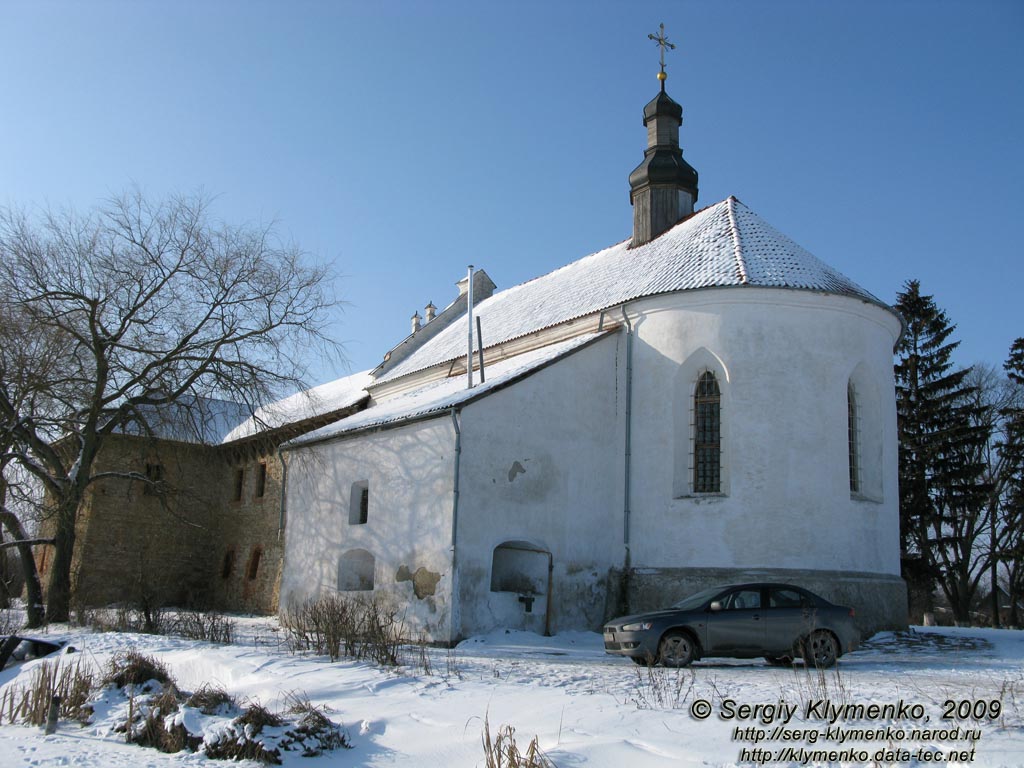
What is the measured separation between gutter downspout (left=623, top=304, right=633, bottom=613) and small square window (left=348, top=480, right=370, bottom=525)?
5.81 metres

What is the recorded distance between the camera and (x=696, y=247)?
22625 mm

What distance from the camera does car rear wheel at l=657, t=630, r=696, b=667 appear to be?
44.7ft

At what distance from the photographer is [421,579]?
61.6 ft

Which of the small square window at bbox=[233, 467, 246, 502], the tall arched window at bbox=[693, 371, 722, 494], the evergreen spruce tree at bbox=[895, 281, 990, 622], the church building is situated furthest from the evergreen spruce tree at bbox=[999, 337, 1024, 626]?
the small square window at bbox=[233, 467, 246, 502]

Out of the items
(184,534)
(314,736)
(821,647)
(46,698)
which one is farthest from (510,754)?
(184,534)

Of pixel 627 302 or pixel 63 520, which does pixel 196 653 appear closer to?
pixel 63 520

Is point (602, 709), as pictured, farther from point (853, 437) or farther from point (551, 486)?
point (853, 437)

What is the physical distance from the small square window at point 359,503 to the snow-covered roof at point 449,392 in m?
1.31

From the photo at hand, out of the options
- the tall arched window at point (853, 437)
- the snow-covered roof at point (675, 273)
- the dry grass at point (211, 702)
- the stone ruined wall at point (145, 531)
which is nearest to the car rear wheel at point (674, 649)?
the dry grass at point (211, 702)

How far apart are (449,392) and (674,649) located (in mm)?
10467

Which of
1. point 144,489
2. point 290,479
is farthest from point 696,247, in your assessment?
point 144,489

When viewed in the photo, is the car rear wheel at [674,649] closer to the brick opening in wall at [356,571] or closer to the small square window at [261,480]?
the brick opening in wall at [356,571]

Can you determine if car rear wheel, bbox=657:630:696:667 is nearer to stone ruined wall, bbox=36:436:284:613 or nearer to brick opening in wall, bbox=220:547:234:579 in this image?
stone ruined wall, bbox=36:436:284:613

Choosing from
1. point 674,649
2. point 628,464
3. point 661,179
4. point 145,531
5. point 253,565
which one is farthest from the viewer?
point 145,531
